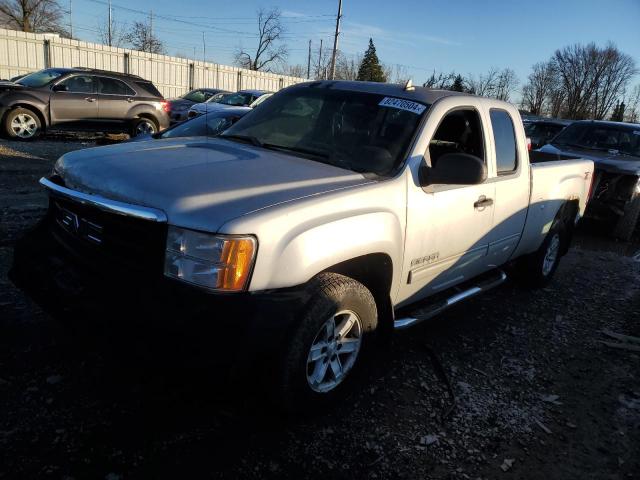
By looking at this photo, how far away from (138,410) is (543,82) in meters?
75.7

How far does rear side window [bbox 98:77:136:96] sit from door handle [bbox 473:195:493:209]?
39.4ft

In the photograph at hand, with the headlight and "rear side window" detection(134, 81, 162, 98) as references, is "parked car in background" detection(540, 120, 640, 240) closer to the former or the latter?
the headlight

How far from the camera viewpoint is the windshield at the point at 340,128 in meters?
3.23

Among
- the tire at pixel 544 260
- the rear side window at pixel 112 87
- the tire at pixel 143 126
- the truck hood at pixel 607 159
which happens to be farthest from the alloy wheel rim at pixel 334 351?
the rear side window at pixel 112 87

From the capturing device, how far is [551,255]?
18.5 ft

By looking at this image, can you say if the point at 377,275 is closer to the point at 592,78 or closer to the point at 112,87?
the point at 112,87

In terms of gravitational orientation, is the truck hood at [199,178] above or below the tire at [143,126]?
above

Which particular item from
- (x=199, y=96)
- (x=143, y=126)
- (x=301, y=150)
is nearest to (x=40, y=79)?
(x=143, y=126)

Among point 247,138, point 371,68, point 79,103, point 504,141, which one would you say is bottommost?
point 79,103

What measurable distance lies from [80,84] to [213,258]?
495 inches

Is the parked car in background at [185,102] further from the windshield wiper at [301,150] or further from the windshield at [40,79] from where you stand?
the windshield wiper at [301,150]

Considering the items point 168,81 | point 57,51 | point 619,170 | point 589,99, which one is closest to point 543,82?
point 589,99

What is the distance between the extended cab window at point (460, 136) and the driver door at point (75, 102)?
11325 millimetres

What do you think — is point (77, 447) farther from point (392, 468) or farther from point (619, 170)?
point (619, 170)
